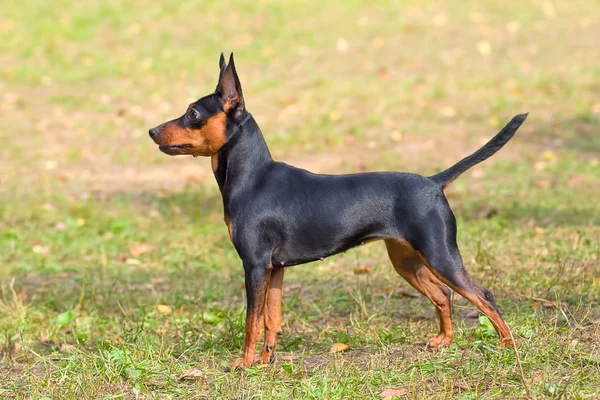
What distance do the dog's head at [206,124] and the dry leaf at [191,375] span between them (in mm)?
1163

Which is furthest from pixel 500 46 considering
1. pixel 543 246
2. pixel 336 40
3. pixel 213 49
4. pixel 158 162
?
pixel 543 246

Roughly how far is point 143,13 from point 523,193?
993 centimetres

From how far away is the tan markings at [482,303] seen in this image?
15.4ft

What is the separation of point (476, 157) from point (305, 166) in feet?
19.5

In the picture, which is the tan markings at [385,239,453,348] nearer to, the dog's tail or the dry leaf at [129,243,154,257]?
the dog's tail

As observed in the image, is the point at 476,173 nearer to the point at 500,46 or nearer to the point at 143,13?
the point at 500,46

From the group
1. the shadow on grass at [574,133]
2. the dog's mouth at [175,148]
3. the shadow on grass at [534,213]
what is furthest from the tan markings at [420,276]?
the shadow on grass at [574,133]

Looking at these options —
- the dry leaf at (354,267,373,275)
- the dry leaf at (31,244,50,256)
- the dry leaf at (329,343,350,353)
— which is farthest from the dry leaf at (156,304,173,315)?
the dry leaf at (31,244,50,256)

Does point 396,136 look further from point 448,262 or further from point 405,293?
point 448,262

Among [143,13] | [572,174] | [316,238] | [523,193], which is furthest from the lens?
[143,13]

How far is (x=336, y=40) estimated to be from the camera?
15828mm

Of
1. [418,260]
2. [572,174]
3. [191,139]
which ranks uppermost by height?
[191,139]

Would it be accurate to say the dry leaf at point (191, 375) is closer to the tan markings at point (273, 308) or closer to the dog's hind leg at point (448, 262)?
the tan markings at point (273, 308)

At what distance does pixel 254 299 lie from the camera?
4707 mm
